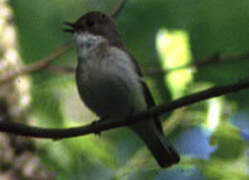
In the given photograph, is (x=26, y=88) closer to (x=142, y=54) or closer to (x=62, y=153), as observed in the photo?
(x=62, y=153)

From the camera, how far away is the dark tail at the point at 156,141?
13.6 ft

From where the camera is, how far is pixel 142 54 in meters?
5.50

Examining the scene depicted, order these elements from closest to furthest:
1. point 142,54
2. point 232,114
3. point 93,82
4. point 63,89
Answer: point 232,114 → point 93,82 → point 63,89 → point 142,54

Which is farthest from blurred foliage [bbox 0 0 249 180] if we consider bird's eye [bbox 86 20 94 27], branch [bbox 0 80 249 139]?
bird's eye [bbox 86 20 94 27]

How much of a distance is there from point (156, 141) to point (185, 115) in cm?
66

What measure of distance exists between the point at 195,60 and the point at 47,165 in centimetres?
145

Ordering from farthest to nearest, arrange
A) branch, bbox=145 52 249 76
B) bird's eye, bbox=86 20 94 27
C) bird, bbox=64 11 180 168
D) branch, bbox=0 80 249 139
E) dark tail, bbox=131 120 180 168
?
bird's eye, bbox=86 20 94 27 → dark tail, bbox=131 120 180 168 → bird, bbox=64 11 180 168 → branch, bbox=145 52 249 76 → branch, bbox=0 80 249 139

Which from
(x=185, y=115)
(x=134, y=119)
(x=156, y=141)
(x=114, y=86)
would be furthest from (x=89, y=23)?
(x=134, y=119)

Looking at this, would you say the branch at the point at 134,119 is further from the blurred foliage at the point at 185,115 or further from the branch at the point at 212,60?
the branch at the point at 212,60

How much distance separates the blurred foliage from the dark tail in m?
0.09

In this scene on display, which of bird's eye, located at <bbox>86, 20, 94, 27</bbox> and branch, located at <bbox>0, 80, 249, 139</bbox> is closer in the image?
branch, located at <bbox>0, 80, 249, 139</bbox>

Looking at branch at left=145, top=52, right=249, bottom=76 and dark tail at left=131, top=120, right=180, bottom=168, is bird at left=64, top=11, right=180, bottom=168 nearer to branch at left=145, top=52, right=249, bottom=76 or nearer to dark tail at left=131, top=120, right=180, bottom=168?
dark tail at left=131, top=120, right=180, bottom=168

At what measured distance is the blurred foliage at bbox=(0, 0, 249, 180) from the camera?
10.8ft

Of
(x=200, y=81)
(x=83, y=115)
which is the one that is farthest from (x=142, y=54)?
(x=200, y=81)
